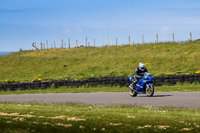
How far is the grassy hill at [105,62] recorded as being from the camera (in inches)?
1827

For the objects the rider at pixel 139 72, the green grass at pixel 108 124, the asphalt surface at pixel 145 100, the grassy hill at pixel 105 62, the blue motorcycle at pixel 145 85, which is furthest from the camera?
the grassy hill at pixel 105 62

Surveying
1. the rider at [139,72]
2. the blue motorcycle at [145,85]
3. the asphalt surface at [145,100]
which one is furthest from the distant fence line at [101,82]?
the rider at [139,72]

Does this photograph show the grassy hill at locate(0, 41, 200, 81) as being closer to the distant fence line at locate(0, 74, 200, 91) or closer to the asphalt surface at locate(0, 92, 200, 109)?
the distant fence line at locate(0, 74, 200, 91)

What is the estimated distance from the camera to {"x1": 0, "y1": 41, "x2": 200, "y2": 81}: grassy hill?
4641cm

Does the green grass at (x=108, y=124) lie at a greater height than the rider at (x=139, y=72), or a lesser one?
lesser

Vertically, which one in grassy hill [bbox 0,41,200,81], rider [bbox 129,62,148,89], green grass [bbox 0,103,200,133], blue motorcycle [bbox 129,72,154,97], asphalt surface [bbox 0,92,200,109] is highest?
grassy hill [bbox 0,41,200,81]

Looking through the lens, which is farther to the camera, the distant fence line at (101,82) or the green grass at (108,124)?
the distant fence line at (101,82)

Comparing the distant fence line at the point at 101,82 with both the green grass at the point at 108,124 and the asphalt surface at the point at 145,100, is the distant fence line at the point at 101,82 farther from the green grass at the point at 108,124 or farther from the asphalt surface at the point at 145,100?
the green grass at the point at 108,124

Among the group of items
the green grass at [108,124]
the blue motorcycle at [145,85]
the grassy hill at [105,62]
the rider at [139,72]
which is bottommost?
the green grass at [108,124]

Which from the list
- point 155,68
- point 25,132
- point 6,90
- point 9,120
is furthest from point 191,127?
point 155,68

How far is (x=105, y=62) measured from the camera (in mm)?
55062

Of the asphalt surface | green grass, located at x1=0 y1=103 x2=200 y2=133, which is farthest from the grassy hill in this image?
green grass, located at x1=0 y1=103 x2=200 y2=133

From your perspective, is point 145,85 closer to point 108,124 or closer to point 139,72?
point 139,72

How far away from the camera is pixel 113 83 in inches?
1172
